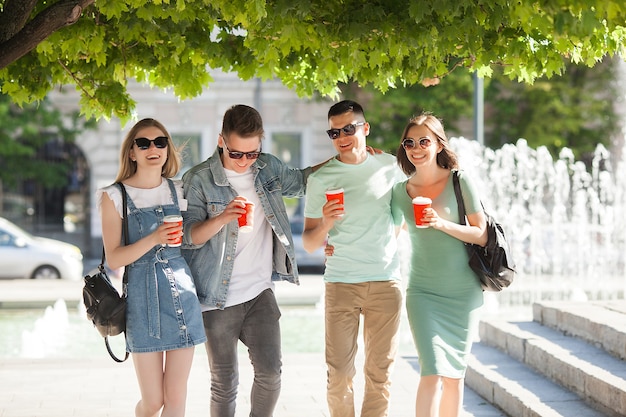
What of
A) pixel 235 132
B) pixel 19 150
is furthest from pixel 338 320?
pixel 19 150

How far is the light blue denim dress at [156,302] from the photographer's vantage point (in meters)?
4.98

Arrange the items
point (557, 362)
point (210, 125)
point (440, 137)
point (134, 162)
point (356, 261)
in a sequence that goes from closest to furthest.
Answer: point (134, 162) < point (440, 137) < point (356, 261) < point (557, 362) < point (210, 125)

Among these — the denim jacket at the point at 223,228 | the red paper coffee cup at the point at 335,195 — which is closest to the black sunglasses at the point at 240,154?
the denim jacket at the point at 223,228

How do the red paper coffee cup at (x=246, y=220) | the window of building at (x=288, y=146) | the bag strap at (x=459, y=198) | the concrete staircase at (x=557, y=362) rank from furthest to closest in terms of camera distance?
the window of building at (x=288, y=146) → the concrete staircase at (x=557, y=362) → the bag strap at (x=459, y=198) → the red paper coffee cup at (x=246, y=220)

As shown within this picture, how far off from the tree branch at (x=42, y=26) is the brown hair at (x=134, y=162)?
650 mm

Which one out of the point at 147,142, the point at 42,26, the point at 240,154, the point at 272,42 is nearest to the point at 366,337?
the point at 240,154

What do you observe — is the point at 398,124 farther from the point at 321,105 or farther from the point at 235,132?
the point at 235,132

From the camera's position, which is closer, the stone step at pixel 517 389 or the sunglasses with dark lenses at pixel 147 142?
the sunglasses with dark lenses at pixel 147 142

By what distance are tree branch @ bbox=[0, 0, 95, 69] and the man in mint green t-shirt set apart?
58.0 inches

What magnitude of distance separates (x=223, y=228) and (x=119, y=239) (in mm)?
586

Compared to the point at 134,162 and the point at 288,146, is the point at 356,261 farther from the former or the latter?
the point at 288,146

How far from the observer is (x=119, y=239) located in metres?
5.01

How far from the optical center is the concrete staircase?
661 centimetres

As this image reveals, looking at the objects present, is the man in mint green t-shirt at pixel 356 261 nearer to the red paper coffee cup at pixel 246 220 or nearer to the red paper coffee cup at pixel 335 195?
the red paper coffee cup at pixel 335 195
